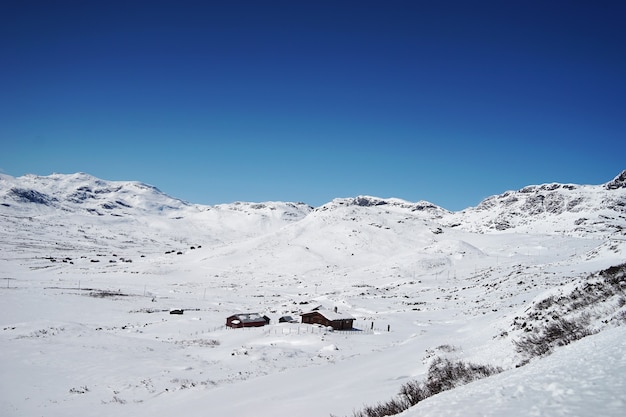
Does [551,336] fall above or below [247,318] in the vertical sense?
above

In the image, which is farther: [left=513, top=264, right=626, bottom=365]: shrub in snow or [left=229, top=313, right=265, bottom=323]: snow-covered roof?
[left=229, top=313, right=265, bottom=323]: snow-covered roof

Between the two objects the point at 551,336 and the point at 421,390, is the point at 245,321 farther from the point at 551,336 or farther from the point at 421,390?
the point at 421,390

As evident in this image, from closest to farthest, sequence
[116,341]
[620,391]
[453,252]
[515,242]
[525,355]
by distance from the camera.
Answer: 1. [620,391]
2. [525,355]
3. [116,341]
4. [453,252]
5. [515,242]

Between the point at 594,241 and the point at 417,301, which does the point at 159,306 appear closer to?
the point at 417,301

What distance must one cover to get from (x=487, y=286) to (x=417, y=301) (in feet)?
38.5

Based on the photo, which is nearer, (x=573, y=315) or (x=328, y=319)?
(x=573, y=315)

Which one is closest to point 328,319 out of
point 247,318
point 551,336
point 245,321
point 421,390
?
point 247,318

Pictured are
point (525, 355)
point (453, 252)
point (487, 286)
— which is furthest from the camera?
point (453, 252)

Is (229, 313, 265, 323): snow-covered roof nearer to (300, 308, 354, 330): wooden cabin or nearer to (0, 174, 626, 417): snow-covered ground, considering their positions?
(0, 174, 626, 417): snow-covered ground

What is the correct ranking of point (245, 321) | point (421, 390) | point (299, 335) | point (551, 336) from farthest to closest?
point (245, 321)
point (299, 335)
point (551, 336)
point (421, 390)

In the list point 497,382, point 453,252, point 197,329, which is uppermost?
point 453,252

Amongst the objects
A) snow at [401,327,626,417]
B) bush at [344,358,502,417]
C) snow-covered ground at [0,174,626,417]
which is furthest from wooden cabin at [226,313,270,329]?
snow at [401,327,626,417]

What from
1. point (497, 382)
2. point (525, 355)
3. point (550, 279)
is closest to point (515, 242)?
point (550, 279)

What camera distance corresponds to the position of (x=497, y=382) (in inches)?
320
